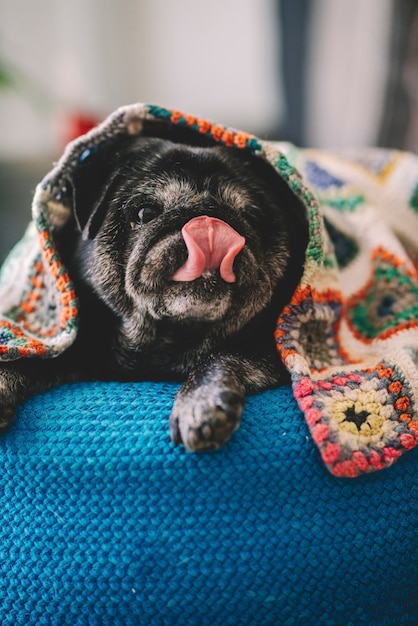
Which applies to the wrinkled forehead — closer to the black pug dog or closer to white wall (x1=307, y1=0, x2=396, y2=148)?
the black pug dog

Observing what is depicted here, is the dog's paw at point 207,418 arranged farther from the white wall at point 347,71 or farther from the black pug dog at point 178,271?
the white wall at point 347,71

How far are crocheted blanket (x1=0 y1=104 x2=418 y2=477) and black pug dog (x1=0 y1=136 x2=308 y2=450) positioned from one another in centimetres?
4

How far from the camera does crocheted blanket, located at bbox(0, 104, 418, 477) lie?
82cm

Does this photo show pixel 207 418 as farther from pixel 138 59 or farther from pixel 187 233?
pixel 138 59

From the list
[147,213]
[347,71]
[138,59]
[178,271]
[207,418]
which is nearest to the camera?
[207,418]

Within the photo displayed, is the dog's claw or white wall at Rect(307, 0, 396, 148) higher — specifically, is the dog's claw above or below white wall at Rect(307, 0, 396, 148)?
below

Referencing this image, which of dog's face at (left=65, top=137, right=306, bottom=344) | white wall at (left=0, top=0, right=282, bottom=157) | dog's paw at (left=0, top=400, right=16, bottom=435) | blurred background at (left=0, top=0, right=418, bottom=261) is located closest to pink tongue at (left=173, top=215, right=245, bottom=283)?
dog's face at (left=65, top=137, right=306, bottom=344)

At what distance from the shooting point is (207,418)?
74 centimetres

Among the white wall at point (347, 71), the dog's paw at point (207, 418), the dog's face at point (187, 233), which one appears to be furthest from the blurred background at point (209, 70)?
the dog's paw at point (207, 418)

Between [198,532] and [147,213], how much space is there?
50cm

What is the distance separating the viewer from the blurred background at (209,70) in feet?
7.03

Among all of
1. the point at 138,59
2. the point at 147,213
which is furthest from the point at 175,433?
the point at 138,59

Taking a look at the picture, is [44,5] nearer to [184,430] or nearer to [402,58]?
[402,58]

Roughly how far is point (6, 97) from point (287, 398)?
2.47 metres
